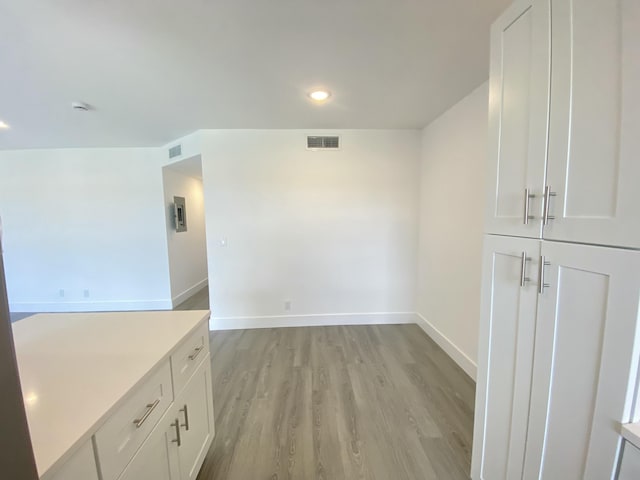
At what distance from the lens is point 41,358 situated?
1039 mm

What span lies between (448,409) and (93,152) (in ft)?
17.7

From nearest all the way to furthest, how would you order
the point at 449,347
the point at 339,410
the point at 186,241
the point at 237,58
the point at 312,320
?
the point at 237,58, the point at 339,410, the point at 449,347, the point at 312,320, the point at 186,241

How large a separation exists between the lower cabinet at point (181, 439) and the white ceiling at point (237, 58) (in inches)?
74.8

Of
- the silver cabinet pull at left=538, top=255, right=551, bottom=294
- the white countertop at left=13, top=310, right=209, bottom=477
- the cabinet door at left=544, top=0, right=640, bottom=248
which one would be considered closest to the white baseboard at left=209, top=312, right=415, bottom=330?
the white countertop at left=13, top=310, right=209, bottom=477

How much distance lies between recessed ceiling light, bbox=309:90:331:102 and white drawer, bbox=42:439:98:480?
8.02 ft

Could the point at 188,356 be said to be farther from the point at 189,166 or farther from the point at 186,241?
the point at 186,241

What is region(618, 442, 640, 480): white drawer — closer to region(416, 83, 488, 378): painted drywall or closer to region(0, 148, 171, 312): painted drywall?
region(416, 83, 488, 378): painted drywall

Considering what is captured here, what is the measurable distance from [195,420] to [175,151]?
11.2 feet

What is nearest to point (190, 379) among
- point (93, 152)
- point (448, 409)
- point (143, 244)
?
point (448, 409)

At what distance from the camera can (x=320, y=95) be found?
230 centimetres

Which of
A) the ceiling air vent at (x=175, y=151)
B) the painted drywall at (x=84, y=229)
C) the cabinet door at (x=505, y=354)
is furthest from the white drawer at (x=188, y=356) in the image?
Result: the painted drywall at (x=84, y=229)

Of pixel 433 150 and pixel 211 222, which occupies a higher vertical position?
pixel 433 150

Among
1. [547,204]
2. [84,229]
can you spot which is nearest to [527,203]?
[547,204]

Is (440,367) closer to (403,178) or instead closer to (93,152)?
(403,178)
